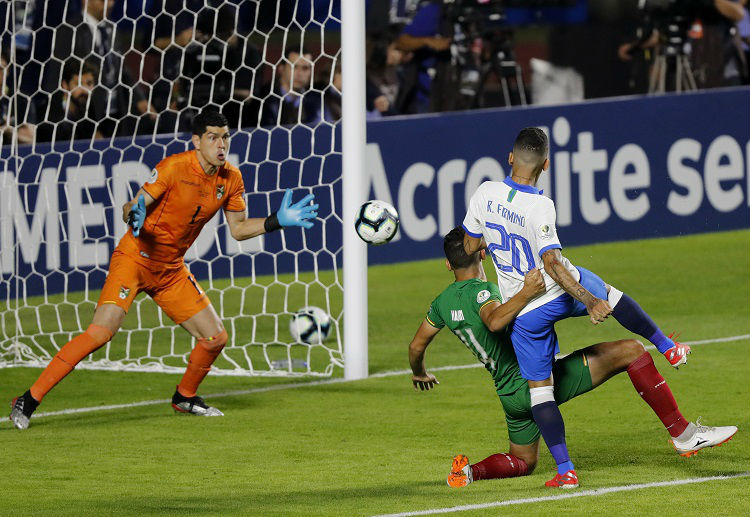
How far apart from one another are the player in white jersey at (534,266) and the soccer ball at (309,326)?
13.2 feet

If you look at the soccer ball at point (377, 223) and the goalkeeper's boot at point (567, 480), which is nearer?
the goalkeeper's boot at point (567, 480)

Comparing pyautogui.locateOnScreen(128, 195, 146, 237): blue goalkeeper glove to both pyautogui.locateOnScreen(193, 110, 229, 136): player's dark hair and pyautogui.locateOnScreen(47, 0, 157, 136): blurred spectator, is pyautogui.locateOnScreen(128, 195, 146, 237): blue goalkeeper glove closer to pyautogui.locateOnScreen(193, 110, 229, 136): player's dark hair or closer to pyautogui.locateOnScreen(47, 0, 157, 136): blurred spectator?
pyautogui.locateOnScreen(193, 110, 229, 136): player's dark hair

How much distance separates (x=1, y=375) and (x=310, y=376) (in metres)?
1.97

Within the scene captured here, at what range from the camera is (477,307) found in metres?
6.20

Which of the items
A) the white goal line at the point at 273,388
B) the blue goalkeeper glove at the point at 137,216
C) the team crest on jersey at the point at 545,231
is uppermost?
the team crest on jersey at the point at 545,231

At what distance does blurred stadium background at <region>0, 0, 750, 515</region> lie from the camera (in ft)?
22.0

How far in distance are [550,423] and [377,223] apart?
5.83 feet

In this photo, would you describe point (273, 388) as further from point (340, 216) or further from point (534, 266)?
point (340, 216)

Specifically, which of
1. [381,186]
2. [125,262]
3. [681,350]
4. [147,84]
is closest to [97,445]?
[125,262]

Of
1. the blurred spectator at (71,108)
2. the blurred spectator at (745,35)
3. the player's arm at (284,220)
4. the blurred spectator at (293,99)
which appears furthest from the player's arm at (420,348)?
the blurred spectator at (745,35)

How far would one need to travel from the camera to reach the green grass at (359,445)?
19.5 ft

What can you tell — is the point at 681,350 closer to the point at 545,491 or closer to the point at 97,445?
the point at 545,491

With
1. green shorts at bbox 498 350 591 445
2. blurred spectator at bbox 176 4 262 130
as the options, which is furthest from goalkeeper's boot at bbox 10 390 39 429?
blurred spectator at bbox 176 4 262 130

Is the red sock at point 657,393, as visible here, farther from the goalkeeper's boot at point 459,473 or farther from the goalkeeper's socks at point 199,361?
the goalkeeper's socks at point 199,361
